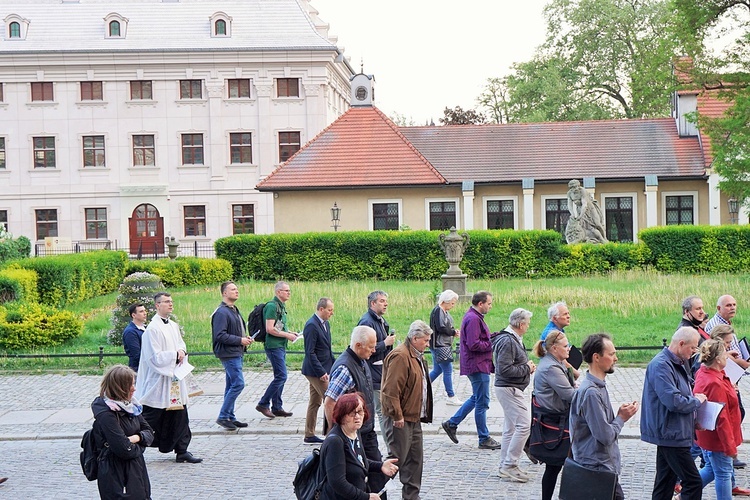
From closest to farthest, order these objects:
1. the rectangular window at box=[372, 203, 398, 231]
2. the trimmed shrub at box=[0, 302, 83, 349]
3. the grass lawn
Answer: the grass lawn → the trimmed shrub at box=[0, 302, 83, 349] → the rectangular window at box=[372, 203, 398, 231]

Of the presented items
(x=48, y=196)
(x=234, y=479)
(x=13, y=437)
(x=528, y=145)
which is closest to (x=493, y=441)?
(x=234, y=479)

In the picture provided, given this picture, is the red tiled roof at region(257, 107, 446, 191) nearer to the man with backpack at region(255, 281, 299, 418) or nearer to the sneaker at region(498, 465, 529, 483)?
the man with backpack at region(255, 281, 299, 418)

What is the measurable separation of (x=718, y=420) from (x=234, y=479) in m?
5.02

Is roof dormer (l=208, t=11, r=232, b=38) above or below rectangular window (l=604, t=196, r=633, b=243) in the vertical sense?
above

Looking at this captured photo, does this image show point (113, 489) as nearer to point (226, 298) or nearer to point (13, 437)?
point (226, 298)

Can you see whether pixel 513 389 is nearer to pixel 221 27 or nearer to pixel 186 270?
pixel 186 270

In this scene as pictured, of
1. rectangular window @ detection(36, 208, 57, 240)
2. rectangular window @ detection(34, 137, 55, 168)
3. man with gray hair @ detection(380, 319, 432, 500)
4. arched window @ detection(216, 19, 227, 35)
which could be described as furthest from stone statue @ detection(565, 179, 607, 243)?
rectangular window @ detection(34, 137, 55, 168)

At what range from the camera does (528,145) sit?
4181 centimetres

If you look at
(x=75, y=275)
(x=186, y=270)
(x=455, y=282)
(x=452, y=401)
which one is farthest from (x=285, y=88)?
(x=452, y=401)

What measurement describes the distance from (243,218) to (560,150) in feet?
67.4

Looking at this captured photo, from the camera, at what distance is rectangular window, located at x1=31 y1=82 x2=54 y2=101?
179 feet

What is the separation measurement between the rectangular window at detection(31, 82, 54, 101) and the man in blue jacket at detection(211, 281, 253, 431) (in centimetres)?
4585

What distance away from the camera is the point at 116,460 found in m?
7.82

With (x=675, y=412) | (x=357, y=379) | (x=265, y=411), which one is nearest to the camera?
(x=675, y=412)
